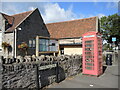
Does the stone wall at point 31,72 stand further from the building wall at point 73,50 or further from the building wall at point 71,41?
the building wall at point 71,41

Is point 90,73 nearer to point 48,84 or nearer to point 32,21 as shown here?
point 48,84

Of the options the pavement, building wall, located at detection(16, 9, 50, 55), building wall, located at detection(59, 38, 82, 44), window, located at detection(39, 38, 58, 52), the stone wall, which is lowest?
the pavement

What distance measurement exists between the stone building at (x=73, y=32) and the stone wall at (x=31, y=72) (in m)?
11.6

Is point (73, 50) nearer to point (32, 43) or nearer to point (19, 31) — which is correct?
point (32, 43)

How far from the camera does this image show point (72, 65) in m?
7.37

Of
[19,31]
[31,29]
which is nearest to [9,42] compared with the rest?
[19,31]

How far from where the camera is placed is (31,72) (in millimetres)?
4535

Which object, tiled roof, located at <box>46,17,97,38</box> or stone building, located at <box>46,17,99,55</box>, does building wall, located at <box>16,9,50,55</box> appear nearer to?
stone building, located at <box>46,17,99,55</box>

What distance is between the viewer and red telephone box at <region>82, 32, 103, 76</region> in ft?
23.7

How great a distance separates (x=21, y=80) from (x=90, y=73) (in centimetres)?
498

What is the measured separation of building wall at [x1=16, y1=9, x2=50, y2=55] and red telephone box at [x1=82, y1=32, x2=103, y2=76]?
363 inches

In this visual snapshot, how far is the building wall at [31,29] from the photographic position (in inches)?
A: 550

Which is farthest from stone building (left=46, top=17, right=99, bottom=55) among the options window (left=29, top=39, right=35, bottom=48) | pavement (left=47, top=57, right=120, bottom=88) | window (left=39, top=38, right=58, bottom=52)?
pavement (left=47, top=57, right=120, bottom=88)

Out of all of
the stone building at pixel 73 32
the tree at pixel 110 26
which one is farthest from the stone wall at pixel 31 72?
the tree at pixel 110 26
